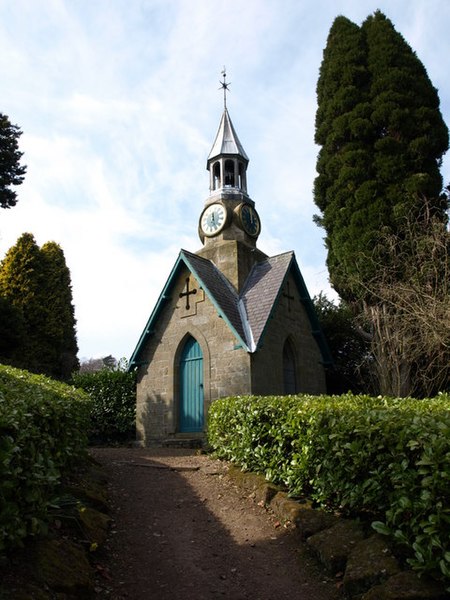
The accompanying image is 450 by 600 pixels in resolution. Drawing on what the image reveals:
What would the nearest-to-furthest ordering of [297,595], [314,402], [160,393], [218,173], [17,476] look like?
[17,476], [297,595], [314,402], [160,393], [218,173]

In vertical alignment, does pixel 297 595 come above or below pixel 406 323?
below

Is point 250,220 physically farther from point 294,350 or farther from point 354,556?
point 354,556

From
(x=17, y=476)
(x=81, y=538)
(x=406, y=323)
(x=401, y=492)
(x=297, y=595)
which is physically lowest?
(x=297, y=595)

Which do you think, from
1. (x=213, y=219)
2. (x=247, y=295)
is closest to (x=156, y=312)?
(x=247, y=295)

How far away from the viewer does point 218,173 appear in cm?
1991

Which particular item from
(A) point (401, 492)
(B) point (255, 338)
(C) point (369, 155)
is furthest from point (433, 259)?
(A) point (401, 492)

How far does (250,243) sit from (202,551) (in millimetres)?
13462

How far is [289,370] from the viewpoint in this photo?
1666 cm

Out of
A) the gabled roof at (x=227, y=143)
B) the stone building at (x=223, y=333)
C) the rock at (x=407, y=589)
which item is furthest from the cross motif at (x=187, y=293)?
the rock at (x=407, y=589)

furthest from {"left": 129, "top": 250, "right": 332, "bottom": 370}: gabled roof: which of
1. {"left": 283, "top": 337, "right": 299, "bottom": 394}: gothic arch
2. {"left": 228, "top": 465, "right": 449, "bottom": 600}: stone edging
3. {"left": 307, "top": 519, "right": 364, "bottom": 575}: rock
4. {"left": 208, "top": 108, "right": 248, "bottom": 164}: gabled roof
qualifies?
{"left": 307, "top": 519, "right": 364, "bottom": 575}: rock

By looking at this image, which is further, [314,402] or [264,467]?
[264,467]

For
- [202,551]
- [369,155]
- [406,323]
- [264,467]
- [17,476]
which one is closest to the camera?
[17,476]

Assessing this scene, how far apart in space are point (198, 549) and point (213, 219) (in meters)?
13.6

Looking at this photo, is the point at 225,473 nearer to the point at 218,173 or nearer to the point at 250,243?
the point at 250,243
